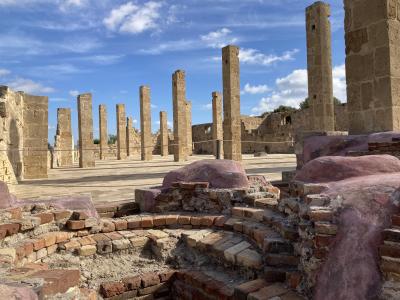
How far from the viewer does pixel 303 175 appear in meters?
3.67

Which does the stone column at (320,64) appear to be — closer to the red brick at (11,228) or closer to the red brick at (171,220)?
the red brick at (171,220)

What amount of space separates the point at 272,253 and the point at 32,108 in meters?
11.2

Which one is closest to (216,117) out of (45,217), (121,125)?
(121,125)

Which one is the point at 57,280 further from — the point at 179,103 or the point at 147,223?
the point at 179,103

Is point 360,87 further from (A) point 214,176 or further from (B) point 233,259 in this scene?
(B) point 233,259

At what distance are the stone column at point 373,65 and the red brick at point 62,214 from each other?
5.24 m

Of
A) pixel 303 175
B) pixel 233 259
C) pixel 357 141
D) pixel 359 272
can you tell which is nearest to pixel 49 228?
pixel 233 259

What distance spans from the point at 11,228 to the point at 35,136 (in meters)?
9.49

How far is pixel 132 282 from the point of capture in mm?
3410

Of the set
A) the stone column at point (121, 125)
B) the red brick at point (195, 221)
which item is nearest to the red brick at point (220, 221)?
the red brick at point (195, 221)

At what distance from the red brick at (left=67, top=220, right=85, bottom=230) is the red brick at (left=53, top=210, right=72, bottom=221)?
82 mm

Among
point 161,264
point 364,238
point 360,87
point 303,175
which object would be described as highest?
point 360,87

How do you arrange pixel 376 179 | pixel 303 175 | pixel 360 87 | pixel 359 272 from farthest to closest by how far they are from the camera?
pixel 360 87 < pixel 303 175 < pixel 376 179 < pixel 359 272

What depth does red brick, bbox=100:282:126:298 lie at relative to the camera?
3279mm
